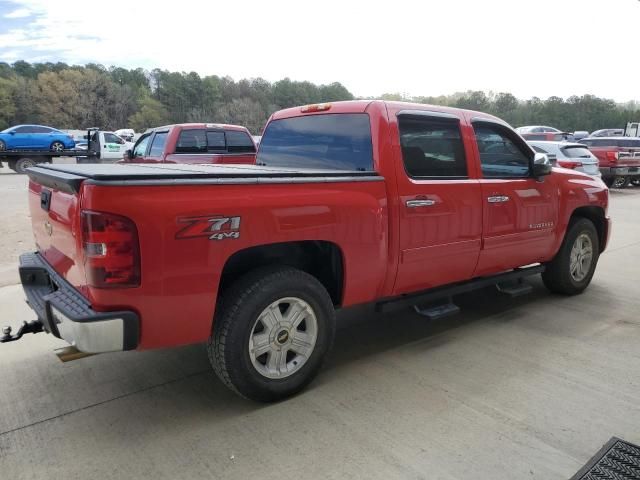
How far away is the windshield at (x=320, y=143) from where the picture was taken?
3.66 m

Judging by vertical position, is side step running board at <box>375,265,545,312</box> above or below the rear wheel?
below

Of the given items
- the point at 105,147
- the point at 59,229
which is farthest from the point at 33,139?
the point at 59,229

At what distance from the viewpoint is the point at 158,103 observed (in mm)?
73625

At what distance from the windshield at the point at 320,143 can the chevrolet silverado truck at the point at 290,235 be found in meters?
0.02

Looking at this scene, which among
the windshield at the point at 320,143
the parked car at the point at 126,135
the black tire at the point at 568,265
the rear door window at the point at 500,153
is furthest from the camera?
the parked car at the point at 126,135

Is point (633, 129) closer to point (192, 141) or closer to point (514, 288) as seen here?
point (192, 141)

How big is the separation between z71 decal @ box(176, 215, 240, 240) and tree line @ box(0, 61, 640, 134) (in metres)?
40.9

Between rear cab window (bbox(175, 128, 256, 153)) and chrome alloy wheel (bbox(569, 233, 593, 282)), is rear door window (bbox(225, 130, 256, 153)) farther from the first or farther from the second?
chrome alloy wheel (bbox(569, 233, 593, 282))

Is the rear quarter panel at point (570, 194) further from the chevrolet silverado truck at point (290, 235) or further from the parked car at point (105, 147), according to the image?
the parked car at point (105, 147)

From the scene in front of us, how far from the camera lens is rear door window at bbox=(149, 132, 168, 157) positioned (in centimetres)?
1026

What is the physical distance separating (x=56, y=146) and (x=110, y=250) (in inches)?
896

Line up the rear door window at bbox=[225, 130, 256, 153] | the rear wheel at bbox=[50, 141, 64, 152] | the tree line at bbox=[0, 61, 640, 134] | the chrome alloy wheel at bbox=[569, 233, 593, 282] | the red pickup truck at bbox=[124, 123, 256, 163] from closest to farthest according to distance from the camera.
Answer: the chrome alloy wheel at bbox=[569, 233, 593, 282], the red pickup truck at bbox=[124, 123, 256, 163], the rear door window at bbox=[225, 130, 256, 153], the rear wheel at bbox=[50, 141, 64, 152], the tree line at bbox=[0, 61, 640, 134]

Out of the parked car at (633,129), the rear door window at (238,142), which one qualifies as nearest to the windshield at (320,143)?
the rear door window at (238,142)

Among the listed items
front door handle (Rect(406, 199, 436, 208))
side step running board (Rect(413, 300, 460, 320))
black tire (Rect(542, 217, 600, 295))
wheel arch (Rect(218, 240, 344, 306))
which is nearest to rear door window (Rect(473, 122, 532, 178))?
front door handle (Rect(406, 199, 436, 208))
